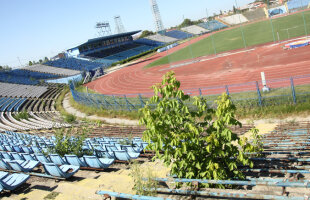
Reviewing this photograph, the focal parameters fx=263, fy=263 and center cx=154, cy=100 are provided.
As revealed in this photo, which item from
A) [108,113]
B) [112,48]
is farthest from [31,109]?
[112,48]

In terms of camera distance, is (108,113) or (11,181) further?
(108,113)

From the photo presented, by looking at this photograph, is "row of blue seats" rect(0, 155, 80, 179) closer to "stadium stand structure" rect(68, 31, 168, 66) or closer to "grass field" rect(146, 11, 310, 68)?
"grass field" rect(146, 11, 310, 68)

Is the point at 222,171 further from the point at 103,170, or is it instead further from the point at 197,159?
the point at 103,170

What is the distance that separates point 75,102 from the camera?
1200 inches

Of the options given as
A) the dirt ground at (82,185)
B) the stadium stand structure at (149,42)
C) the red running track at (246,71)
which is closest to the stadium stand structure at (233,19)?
the stadium stand structure at (149,42)

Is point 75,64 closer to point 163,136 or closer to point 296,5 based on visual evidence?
point 296,5

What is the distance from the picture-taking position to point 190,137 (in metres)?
5.31

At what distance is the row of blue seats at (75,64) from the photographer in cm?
Answer: 5981

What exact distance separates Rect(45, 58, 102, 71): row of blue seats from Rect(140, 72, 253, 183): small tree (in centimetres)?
5577

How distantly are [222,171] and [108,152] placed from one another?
16.6ft

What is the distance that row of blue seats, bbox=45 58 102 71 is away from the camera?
2355 inches

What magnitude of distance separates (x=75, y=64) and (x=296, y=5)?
50061 millimetres

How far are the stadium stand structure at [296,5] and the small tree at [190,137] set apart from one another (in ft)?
170

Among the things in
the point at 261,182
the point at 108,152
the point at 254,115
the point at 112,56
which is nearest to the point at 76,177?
the point at 108,152
